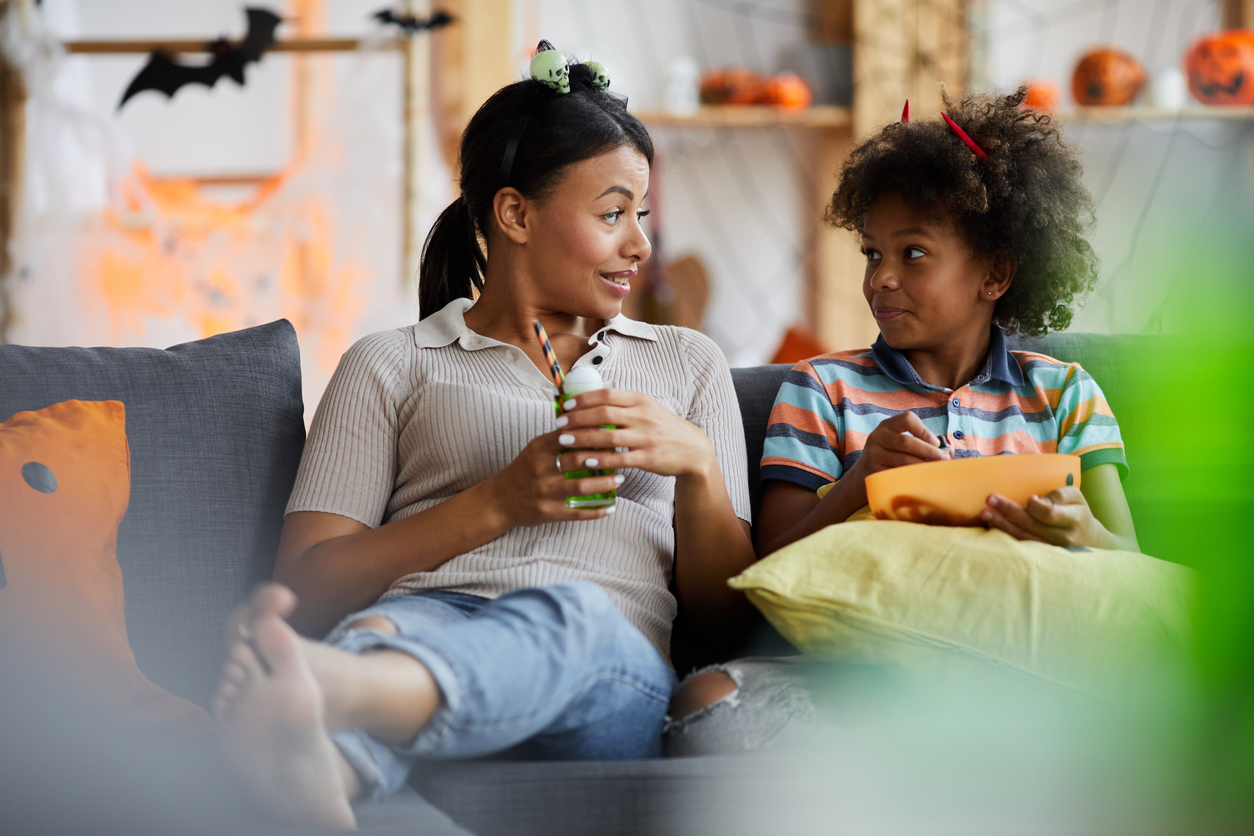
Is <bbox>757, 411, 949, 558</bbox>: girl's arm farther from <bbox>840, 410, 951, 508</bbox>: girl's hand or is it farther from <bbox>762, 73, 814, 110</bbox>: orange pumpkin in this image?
<bbox>762, 73, 814, 110</bbox>: orange pumpkin

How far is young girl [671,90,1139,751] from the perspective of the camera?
3.79 ft

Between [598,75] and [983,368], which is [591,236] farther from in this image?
[983,368]

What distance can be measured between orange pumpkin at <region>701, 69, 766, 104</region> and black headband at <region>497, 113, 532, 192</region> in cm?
180

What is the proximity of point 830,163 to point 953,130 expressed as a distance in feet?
5.95

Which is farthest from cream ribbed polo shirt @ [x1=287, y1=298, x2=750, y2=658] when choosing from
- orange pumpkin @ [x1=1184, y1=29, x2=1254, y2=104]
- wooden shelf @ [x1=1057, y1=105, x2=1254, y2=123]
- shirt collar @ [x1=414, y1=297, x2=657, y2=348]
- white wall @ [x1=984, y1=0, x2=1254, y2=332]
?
orange pumpkin @ [x1=1184, y1=29, x2=1254, y2=104]

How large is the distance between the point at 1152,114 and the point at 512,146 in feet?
7.65

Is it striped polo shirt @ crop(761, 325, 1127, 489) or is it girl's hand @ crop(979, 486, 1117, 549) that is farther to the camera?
striped polo shirt @ crop(761, 325, 1127, 489)

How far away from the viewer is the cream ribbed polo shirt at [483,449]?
1012mm

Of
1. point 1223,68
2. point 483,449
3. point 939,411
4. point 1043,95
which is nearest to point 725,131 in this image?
point 1043,95

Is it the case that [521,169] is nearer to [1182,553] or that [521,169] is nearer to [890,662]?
[890,662]

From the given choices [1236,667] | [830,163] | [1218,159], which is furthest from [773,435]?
[1218,159]

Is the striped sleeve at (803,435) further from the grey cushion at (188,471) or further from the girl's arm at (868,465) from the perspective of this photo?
the grey cushion at (188,471)

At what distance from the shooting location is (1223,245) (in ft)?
1.29

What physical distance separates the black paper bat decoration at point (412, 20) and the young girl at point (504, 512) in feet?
5.19
